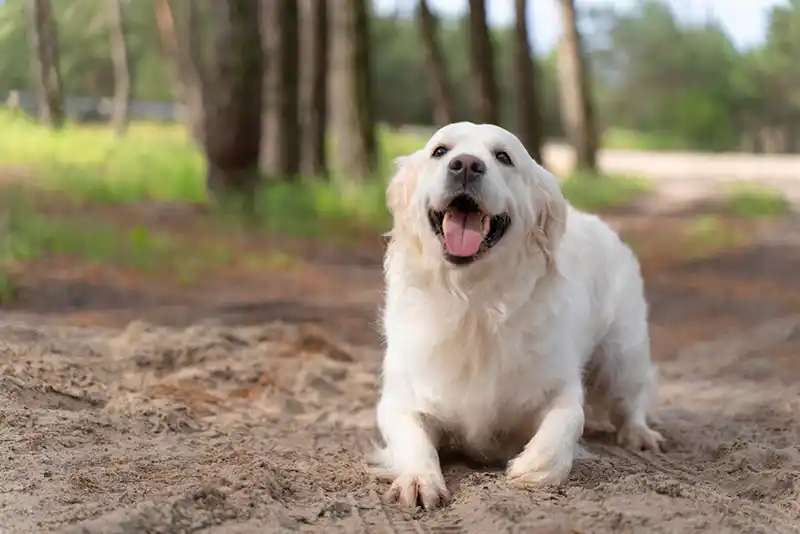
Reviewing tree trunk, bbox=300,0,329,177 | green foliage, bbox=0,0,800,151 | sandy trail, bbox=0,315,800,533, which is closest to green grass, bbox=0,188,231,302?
green foliage, bbox=0,0,800,151

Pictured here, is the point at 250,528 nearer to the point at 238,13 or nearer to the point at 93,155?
the point at 93,155

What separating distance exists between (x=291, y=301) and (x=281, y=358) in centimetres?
168

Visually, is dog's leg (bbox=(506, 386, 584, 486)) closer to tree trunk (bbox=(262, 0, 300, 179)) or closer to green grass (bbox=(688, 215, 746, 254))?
green grass (bbox=(688, 215, 746, 254))

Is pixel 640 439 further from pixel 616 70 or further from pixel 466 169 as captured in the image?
pixel 616 70

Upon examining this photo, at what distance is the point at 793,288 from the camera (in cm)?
686

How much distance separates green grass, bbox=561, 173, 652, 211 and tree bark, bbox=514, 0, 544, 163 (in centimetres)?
72

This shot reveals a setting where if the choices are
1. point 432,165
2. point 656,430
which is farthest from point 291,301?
point 432,165

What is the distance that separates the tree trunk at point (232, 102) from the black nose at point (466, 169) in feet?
19.1

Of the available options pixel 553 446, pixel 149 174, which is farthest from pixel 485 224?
pixel 149 174

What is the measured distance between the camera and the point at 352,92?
9609mm

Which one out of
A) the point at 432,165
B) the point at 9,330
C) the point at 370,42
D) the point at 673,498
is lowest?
the point at 673,498

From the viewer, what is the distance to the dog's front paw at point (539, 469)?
8.07 feet

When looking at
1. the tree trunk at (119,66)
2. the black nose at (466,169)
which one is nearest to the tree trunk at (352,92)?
the tree trunk at (119,66)

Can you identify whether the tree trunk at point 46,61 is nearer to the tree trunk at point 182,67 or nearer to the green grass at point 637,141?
the tree trunk at point 182,67
